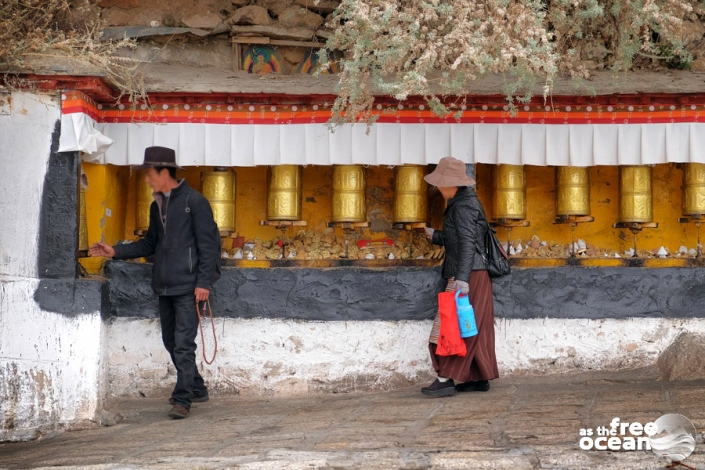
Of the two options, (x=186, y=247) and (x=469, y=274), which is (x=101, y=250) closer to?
(x=186, y=247)

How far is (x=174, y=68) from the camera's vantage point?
7.86 metres

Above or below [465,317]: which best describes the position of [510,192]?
above

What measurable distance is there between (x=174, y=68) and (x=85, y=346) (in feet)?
8.57

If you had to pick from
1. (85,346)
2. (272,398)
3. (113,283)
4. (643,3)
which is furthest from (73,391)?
(643,3)

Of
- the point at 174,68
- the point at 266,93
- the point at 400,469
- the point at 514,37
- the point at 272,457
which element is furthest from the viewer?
Result: the point at 174,68

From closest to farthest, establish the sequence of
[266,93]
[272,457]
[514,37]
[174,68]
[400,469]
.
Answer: [400,469] → [272,457] → [514,37] → [266,93] → [174,68]

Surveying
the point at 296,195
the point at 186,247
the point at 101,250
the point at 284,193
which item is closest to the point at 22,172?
the point at 101,250

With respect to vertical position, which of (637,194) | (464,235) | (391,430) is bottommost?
(391,430)

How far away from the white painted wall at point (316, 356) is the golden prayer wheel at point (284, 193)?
2.81 feet

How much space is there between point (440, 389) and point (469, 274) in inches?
33.9

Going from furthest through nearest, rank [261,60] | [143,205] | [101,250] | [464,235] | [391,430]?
[261,60], [143,205], [101,250], [464,235], [391,430]

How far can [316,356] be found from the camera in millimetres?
7121

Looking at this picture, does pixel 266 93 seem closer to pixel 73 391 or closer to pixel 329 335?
pixel 329 335

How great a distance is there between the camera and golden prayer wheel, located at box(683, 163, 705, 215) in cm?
734
